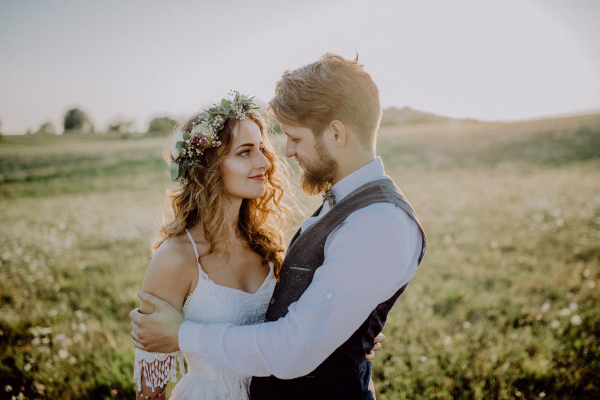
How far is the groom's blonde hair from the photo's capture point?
81.8 inches

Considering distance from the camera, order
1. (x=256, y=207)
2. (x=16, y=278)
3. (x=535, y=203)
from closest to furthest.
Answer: (x=256, y=207), (x=16, y=278), (x=535, y=203)

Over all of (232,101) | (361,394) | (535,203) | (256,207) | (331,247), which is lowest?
(535,203)

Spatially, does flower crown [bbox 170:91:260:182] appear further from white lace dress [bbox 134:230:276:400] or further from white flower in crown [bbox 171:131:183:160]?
white lace dress [bbox 134:230:276:400]

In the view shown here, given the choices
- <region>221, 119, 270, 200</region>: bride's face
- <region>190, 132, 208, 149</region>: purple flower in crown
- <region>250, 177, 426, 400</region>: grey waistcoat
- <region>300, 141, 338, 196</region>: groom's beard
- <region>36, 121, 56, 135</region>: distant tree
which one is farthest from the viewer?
<region>36, 121, 56, 135</region>: distant tree

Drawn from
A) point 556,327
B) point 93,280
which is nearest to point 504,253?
point 556,327

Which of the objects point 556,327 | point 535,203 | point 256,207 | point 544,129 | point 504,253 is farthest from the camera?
point 544,129

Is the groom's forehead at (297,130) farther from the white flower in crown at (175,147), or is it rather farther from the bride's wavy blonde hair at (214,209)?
the white flower in crown at (175,147)

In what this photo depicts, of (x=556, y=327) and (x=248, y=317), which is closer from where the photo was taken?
(x=248, y=317)

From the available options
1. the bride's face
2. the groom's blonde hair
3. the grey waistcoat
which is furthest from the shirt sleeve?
the bride's face

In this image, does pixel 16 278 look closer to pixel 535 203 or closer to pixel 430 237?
pixel 430 237

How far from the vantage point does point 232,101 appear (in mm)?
2887

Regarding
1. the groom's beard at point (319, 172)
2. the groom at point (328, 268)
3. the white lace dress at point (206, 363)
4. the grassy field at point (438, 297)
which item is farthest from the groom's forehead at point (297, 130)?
the grassy field at point (438, 297)

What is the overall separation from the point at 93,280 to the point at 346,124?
21.2ft

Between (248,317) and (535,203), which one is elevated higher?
(248,317)
